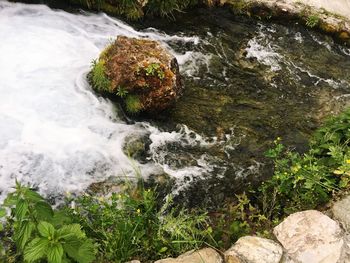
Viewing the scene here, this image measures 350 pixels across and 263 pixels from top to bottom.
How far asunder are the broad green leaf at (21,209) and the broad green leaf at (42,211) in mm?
159

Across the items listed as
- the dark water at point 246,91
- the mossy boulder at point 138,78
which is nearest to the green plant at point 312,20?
the dark water at point 246,91

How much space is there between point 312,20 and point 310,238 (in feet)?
21.0

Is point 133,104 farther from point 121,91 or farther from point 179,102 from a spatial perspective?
point 179,102

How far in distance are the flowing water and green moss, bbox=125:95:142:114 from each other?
0.59 ft

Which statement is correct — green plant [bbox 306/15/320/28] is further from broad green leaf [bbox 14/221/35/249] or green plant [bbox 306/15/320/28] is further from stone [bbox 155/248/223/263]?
broad green leaf [bbox 14/221/35/249]

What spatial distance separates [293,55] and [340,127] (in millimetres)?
3818

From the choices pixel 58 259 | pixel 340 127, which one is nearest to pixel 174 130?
pixel 340 127

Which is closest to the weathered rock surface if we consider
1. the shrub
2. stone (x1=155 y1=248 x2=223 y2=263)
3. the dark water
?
the dark water

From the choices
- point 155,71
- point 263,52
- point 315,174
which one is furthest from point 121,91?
point 263,52

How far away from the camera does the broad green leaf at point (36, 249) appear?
2.78m

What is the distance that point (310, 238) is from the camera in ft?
12.1

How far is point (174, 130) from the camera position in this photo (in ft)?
19.5

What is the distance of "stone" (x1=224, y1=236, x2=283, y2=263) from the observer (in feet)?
11.7

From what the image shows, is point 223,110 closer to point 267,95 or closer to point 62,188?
point 267,95
